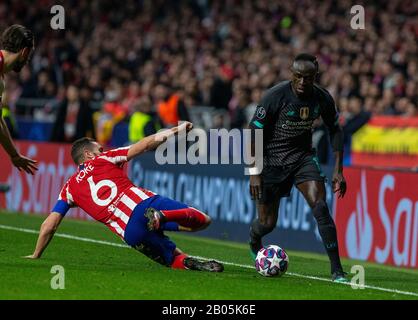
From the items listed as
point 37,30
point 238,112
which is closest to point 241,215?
point 238,112

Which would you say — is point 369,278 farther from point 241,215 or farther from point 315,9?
point 315,9

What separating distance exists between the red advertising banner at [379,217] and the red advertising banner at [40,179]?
20.3 ft

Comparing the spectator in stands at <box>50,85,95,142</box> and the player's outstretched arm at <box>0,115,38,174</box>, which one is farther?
the spectator in stands at <box>50,85,95,142</box>

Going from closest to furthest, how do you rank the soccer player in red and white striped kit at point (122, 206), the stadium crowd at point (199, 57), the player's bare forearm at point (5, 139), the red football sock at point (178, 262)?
1. the player's bare forearm at point (5, 139)
2. the soccer player in red and white striped kit at point (122, 206)
3. the red football sock at point (178, 262)
4. the stadium crowd at point (199, 57)

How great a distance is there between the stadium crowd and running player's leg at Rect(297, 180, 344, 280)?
327 inches

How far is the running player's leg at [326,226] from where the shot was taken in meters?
11.3

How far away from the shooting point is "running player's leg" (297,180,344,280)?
1128cm

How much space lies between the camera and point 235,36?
26812 millimetres

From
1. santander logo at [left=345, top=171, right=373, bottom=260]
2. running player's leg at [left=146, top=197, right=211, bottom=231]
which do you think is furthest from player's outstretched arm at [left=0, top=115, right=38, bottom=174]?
santander logo at [left=345, top=171, right=373, bottom=260]

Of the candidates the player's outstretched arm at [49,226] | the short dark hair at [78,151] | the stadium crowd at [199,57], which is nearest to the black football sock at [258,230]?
the short dark hair at [78,151]

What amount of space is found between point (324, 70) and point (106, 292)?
14.1 m
